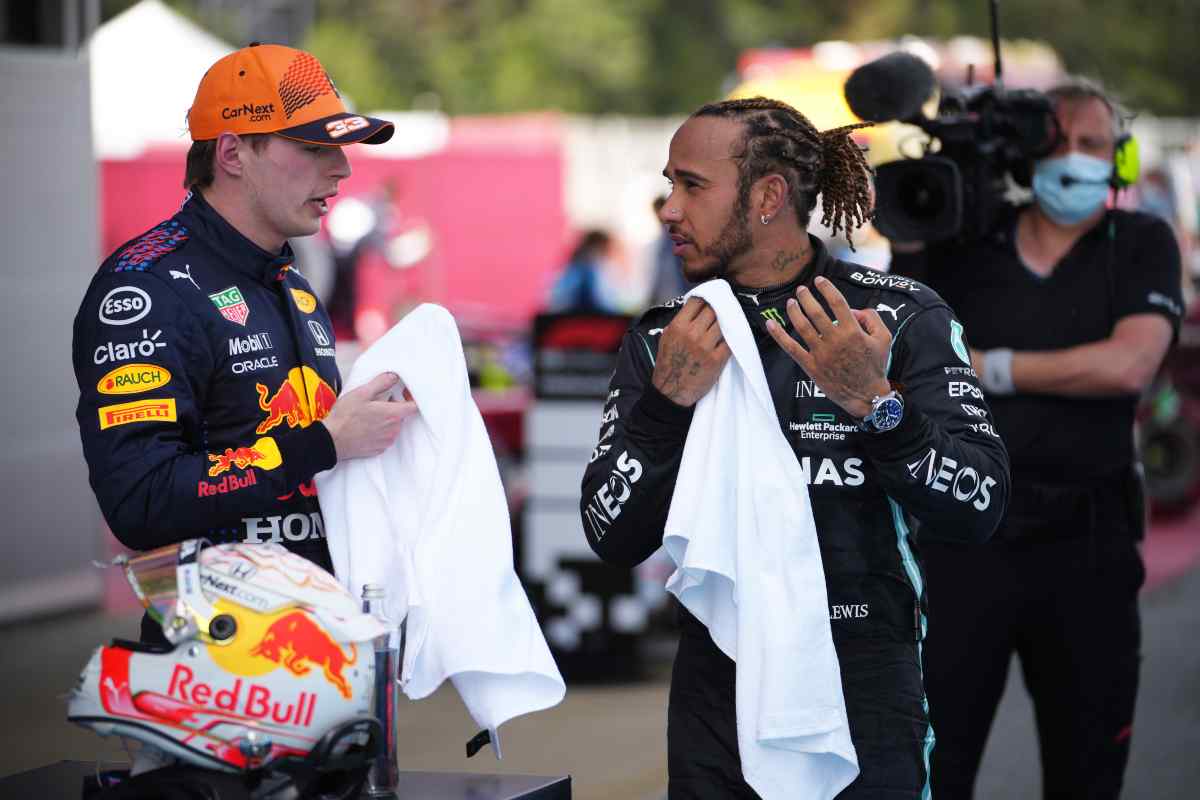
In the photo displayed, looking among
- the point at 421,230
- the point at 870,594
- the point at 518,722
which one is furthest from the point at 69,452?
the point at 421,230

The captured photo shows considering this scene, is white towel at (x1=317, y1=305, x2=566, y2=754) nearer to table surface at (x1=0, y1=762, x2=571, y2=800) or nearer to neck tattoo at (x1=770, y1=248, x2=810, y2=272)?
table surface at (x1=0, y1=762, x2=571, y2=800)

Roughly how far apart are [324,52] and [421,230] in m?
19.1

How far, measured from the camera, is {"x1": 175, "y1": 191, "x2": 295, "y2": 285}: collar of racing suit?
2924 millimetres

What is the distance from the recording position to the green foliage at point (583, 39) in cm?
3712

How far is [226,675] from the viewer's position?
2361 mm

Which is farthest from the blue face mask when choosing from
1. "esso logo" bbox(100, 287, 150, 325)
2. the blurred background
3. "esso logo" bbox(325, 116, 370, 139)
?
"esso logo" bbox(100, 287, 150, 325)

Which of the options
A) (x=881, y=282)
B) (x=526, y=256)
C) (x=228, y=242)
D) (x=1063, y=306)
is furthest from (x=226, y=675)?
(x=526, y=256)

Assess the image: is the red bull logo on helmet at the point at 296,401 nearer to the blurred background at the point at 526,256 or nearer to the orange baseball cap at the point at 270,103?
the orange baseball cap at the point at 270,103

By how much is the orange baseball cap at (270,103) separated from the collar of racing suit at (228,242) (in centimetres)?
13

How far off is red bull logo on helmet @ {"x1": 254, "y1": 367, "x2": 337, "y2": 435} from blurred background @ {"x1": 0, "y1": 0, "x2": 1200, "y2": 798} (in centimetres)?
63

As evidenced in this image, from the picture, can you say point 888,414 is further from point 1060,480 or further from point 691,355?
point 1060,480

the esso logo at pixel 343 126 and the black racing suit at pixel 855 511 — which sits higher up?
the esso logo at pixel 343 126

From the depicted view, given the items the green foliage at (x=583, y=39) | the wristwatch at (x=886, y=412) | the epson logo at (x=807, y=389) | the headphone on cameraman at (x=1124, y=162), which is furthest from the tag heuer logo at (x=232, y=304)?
the green foliage at (x=583, y=39)

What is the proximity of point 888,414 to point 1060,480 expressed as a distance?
1.49 meters
